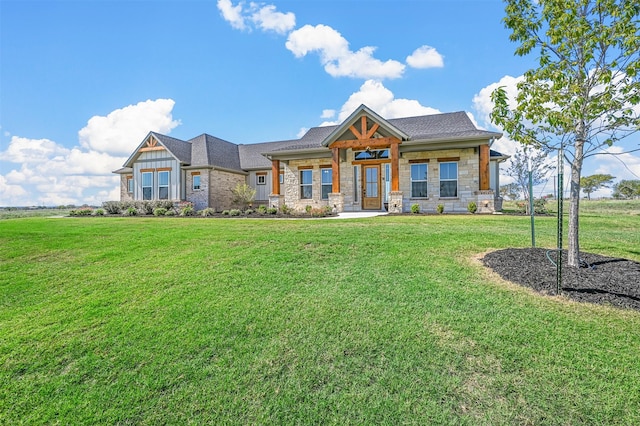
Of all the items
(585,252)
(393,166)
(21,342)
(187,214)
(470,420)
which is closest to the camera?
(470,420)

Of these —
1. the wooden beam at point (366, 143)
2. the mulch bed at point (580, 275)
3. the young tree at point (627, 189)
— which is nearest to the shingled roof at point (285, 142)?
the wooden beam at point (366, 143)

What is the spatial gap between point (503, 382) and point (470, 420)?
578 millimetres

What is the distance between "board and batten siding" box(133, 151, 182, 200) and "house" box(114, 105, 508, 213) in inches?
2.8

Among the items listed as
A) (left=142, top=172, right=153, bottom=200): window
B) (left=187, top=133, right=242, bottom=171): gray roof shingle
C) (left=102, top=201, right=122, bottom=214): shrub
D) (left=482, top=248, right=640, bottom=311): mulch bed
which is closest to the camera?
(left=482, top=248, right=640, bottom=311): mulch bed

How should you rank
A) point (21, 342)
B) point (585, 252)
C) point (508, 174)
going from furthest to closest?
point (508, 174)
point (585, 252)
point (21, 342)

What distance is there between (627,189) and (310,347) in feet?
182

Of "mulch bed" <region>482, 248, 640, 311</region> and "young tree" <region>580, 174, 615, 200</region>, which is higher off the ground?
"young tree" <region>580, 174, 615, 200</region>

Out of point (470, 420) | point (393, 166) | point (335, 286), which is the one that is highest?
point (393, 166)

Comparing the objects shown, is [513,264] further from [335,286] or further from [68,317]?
[68,317]

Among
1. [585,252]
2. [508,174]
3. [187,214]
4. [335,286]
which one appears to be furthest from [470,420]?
[508,174]

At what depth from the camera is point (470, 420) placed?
8.48 ft

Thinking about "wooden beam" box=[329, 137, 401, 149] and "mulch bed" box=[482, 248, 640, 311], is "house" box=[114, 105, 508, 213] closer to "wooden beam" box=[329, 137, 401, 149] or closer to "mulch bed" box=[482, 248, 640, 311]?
"wooden beam" box=[329, 137, 401, 149]

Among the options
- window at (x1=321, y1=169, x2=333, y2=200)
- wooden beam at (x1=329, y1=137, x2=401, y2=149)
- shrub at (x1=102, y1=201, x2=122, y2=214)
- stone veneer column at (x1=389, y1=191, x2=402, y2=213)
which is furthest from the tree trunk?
shrub at (x1=102, y1=201, x2=122, y2=214)

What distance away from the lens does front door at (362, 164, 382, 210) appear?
1745 cm
